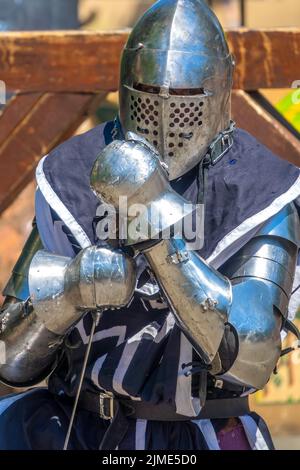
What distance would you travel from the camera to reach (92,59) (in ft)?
13.4

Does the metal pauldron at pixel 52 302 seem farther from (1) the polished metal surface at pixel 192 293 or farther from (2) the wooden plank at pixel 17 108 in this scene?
(2) the wooden plank at pixel 17 108

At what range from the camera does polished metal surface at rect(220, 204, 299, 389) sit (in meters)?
2.65

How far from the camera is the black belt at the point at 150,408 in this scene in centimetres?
279

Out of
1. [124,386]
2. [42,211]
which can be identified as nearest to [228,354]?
[124,386]

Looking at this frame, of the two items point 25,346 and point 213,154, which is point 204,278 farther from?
point 25,346

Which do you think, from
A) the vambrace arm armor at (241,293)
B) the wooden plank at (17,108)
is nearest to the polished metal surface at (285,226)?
the vambrace arm armor at (241,293)

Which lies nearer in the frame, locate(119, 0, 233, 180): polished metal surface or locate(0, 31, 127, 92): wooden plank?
locate(119, 0, 233, 180): polished metal surface

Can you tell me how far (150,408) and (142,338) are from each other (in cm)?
18

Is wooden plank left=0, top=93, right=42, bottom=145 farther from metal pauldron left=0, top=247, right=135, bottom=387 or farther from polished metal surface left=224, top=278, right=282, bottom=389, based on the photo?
polished metal surface left=224, top=278, right=282, bottom=389

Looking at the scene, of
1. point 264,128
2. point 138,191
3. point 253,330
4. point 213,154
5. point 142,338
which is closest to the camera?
point 138,191

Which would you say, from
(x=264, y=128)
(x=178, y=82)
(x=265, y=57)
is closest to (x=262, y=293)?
(x=178, y=82)

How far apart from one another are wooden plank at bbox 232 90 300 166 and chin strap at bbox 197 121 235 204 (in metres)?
1.04

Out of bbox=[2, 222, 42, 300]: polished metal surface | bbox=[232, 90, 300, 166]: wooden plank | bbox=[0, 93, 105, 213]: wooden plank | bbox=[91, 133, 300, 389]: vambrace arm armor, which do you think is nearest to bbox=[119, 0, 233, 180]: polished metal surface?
bbox=[91, 133, 300, 389]: vambrace arm armor

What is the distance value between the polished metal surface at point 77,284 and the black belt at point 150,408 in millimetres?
219
